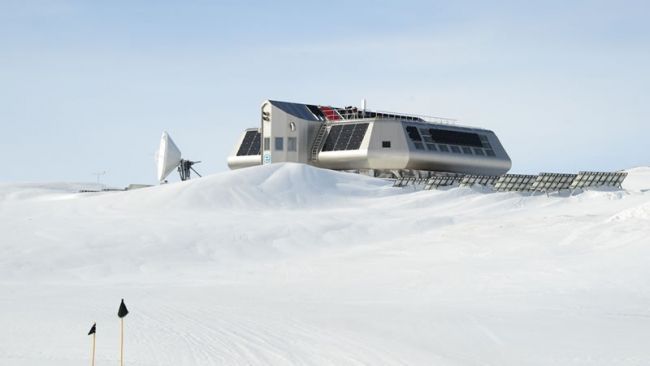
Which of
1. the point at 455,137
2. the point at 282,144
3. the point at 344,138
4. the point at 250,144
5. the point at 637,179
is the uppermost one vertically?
the point at 455,137

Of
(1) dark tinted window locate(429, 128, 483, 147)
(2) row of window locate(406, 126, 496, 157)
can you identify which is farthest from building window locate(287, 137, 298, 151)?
(1) dark tinted window locate(429, 128, 483, 147)

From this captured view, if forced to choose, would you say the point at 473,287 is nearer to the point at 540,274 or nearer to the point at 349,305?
the point at 540,274

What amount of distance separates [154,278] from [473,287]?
34.3 feet

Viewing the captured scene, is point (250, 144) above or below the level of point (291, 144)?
below

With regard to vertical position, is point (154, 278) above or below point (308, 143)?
below

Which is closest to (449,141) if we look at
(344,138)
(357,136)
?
(357,136)

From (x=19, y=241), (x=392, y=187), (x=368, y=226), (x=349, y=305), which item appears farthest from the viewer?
(x=392, y=187)

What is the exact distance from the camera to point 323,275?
Answer: 2570 centimetres

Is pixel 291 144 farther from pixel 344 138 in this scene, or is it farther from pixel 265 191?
pixel 265 191

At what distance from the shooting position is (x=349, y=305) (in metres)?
19.6

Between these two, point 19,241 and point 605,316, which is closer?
point 605,316

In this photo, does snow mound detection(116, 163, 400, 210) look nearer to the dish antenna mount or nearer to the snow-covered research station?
the snow-covered research station

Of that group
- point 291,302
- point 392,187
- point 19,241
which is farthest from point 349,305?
point 392,187

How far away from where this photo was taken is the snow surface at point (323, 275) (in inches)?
588
